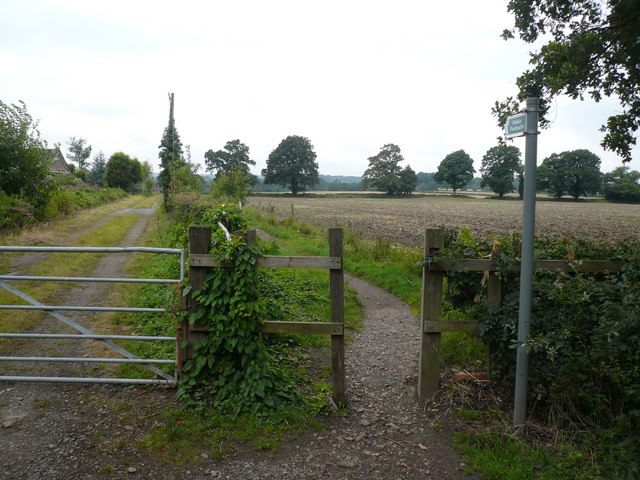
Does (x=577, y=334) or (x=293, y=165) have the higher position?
(x=293, y=165)

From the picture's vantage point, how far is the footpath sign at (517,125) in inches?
140

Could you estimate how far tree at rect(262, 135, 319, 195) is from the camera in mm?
104188

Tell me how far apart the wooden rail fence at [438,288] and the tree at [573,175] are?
8602cm

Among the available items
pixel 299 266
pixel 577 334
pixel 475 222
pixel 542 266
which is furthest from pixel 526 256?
pixel 475 222

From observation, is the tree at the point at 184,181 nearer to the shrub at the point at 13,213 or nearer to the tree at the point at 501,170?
the shrub at the point at 13,213

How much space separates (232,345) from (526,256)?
9.12ft

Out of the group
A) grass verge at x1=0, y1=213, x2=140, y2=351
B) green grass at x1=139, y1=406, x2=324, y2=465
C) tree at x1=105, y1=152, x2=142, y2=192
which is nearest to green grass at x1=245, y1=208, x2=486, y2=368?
green grass at x1=139, y1=406, x2=324, y2=465

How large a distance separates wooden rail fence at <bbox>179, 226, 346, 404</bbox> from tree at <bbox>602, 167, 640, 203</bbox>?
79.3 metres

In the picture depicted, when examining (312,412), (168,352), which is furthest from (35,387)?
(312,412)

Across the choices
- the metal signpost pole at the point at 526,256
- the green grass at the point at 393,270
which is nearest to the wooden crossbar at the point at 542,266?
the green grass at the point at 393,270

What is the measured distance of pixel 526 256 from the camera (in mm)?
3693

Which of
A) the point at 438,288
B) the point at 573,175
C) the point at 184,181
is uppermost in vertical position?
the point at 573,175

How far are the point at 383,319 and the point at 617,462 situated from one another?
15.6 ft

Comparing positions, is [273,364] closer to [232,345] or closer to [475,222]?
[232,345]
